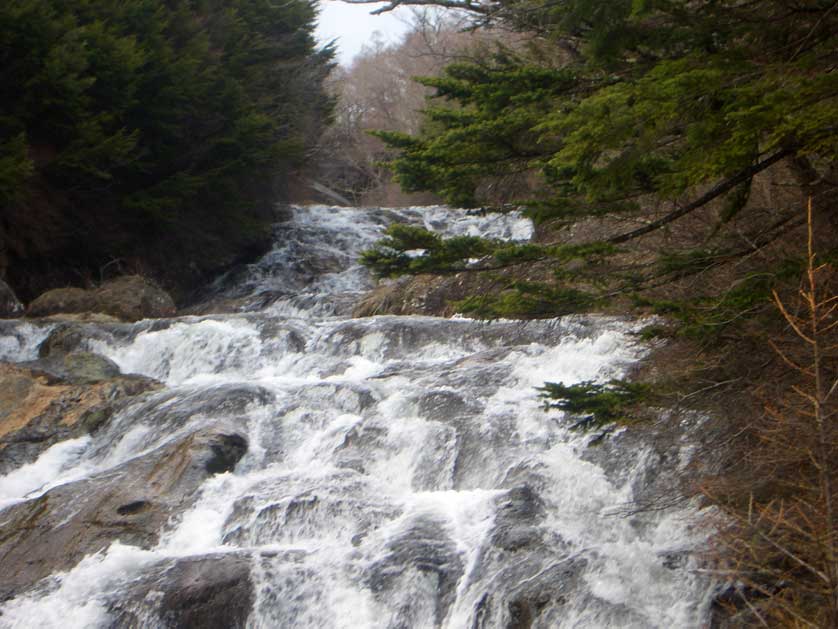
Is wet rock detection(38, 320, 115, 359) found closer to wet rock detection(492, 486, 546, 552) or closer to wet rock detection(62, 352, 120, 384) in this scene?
wet rock detection(62, 352, 120, 384)

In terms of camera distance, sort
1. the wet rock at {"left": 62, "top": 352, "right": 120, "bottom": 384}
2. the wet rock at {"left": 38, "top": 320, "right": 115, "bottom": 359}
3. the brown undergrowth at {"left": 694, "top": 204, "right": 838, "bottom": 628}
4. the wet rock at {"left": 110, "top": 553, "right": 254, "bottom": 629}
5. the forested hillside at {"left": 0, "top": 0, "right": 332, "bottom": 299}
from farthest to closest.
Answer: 1. the forested hillside at {"left": 0, "top": 0, "right": 332, "bottom": 299}
2. the wet rock at {"left": 38, "top": 320, "right": 115, "bottom": 359}
3. the wet rock at {"left": 62, "top": 352, "right": 120, "bottom": 384}
4. the wet rock at {"left": 110, "top": 553, "right": 254, "bottom": 629}
5. the brown undergrowth at {"left": 694, "top": 204, "right": 838, "bottom": 628}

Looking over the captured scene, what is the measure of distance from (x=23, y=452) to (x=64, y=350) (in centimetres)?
350

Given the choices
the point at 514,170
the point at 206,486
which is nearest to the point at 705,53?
the point at 514,170

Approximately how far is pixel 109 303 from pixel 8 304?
168 cm

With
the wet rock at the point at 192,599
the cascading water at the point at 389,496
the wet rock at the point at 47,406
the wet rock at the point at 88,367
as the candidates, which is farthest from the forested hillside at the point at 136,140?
the wet rock at the point at 192,599

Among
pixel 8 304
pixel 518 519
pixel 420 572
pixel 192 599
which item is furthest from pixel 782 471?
pixel 8 304

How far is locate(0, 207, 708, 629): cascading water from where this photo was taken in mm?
5840

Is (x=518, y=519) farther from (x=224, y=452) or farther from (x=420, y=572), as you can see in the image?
(x=224, y=452)

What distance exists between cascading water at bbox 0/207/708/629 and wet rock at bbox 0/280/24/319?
507 centimetres

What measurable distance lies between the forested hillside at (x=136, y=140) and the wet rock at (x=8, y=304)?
4.43ft

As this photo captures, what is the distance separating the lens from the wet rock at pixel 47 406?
9.45 meters

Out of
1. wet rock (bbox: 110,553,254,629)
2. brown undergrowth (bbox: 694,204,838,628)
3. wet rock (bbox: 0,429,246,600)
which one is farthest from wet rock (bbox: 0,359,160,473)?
brown undergrowth (bbox: 694,204,838,628)

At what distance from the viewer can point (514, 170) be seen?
5289 mm

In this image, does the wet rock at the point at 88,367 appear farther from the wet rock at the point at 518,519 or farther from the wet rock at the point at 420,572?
the wet rock at the point at 518,519
